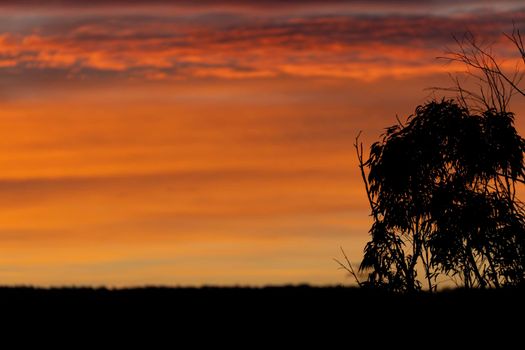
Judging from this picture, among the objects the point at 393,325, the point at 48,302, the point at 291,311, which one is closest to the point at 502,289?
the point at 393,325

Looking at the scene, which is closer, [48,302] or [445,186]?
[48,302]

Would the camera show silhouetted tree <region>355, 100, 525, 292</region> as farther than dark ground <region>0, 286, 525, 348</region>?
Yes

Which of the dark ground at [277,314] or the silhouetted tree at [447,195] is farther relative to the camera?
the silhouetted tree at [447,195]

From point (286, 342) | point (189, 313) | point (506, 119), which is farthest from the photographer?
point (506, 119)

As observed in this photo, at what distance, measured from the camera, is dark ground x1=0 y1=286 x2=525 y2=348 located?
1075cm

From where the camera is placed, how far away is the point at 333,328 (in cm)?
1092

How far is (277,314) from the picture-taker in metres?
11.4

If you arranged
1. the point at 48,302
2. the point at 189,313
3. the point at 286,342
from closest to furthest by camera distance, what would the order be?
1. the point at 286,342
2. the point at 189,313
3. the point at 48,302

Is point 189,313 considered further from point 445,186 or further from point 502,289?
point 445,186

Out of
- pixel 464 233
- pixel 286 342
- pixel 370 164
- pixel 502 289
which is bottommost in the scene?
pixel 286 342

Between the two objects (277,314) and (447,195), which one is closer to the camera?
(277,314)

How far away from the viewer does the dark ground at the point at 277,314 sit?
10.8 meters

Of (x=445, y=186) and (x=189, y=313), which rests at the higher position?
(x=445, y=186)

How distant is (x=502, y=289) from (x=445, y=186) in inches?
548
